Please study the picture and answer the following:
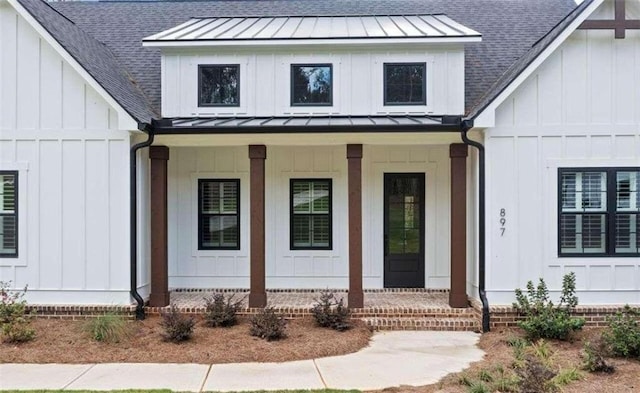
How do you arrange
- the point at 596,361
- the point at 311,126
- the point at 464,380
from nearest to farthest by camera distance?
the point at 464,380 → the point at 596,361 → the point at 311,126

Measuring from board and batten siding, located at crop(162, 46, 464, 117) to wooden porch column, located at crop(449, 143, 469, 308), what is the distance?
3.70 feet

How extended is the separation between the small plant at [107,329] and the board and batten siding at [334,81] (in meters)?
4.13

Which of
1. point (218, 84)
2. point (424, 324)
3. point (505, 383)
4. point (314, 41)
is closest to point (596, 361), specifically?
point (505, 383)

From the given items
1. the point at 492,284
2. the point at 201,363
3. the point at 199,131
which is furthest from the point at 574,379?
the point at 199,131

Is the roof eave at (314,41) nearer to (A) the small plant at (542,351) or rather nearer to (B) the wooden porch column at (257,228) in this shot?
(B) the wooden porch column at (257,228)

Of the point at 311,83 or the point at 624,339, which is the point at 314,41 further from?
the point at 624,339

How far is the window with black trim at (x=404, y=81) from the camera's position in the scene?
9516mm

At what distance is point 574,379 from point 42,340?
293 inches

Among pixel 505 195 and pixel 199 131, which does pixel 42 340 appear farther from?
pixel 505 195

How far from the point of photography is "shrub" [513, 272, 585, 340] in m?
7.54

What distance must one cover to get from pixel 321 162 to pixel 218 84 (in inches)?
104

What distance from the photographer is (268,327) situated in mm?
7492

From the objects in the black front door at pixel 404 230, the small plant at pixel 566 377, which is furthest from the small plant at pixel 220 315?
the small plant at pixel 566 377

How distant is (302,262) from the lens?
412 inches
